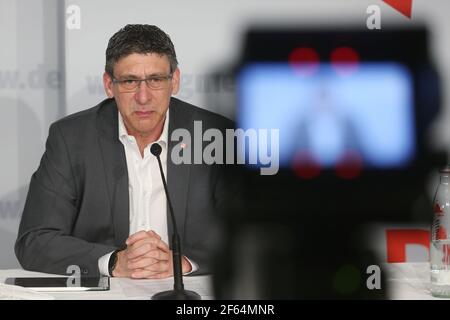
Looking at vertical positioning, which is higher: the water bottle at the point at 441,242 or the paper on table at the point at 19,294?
the water bottle at the point at 441,242

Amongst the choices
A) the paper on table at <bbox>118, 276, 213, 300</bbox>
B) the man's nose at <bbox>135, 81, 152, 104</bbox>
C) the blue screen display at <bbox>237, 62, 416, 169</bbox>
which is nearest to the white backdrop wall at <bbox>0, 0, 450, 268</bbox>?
the blue screen display at <bbox>237, 62, 416, 169</bbox>

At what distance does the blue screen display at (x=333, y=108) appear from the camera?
9.42ft

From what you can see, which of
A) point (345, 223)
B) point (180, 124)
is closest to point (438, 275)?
point (345, 223)

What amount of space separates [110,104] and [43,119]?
0.36 m

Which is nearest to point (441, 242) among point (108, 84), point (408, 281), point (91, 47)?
point (408, 281)

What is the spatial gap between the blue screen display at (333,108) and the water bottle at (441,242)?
779 mm

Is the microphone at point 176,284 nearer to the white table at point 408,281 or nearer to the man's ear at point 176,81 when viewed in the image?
the white table at point 408,281

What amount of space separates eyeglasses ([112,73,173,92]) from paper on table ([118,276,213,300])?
0.76 m

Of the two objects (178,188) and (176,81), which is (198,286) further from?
(176,81)

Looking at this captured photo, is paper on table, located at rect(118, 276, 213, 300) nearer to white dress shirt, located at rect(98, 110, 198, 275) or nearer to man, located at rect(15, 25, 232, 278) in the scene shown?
man, located at rect(15, 25, 232, 278)

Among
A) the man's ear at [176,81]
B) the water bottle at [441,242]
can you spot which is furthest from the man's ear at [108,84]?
the water bottle at [441,242]

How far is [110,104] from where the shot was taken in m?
2.71

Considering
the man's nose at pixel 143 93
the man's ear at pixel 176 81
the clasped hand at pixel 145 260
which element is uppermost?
the man's ear at pixel 176 81
